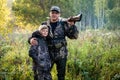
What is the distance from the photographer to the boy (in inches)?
284

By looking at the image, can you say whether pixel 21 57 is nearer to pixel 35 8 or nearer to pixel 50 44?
pixel 50 44

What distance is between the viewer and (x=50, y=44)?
24.7 ft

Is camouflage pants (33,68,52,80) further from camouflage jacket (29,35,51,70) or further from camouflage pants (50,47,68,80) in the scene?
camouflage pants (50,47,68,80)

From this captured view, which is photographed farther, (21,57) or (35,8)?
(35,8)

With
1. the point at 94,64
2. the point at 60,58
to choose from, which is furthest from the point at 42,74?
the point at 94,64

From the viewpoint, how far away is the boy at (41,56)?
7203mm

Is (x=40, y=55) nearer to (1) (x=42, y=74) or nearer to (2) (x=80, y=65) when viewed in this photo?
(1) (x=42, y=74)

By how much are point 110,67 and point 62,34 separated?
8.17ft

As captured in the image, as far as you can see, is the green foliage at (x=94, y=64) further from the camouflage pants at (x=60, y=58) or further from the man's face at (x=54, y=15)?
the man's face at (x=54, y=15)

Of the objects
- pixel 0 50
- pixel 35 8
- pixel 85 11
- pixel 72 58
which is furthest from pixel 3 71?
pixel 85 11

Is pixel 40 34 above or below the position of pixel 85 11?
above

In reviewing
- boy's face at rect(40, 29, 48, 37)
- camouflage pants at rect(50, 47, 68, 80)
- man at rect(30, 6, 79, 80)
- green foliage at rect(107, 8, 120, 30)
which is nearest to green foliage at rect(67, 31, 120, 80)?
camouflage pants at rect(50, 47, 68, 80)

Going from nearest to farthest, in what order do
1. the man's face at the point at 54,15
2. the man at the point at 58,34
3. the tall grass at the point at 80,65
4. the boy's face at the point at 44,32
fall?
the boy's face at the point at 44,32
the man's face at the point at 54,15
the man at the point at 58,34
the tall grass at the point at 80,65

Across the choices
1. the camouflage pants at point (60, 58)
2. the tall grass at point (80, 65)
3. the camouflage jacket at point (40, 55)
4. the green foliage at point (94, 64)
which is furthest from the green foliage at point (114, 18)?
the camouflage jacket at point (40, 55)
